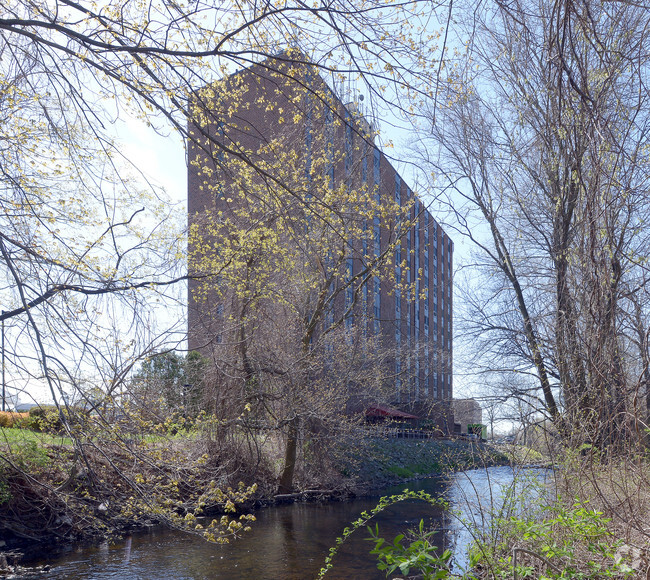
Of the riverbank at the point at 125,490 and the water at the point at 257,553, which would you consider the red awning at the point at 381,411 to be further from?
the water at the point at 257,553

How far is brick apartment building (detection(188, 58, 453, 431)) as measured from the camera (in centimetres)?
599

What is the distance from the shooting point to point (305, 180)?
12.3 m

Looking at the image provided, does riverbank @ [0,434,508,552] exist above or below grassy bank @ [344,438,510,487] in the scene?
above

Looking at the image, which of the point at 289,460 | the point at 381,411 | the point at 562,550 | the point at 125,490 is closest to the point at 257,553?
the point at 125,490

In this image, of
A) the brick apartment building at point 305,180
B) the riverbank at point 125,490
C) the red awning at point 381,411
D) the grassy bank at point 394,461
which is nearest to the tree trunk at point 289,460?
the riverbank at point 125,490

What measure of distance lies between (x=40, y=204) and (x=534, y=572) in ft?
20.0

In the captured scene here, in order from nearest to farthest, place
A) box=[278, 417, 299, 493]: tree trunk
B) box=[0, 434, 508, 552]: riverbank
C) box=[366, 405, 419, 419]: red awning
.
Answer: box=[0, 434, 508, 552]: riverbank
box=[278, 417, 299, 493]: tree trunk
box=[366, 405, 419, 419]: red awning

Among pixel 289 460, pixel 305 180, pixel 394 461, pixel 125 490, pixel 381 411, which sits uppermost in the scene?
pixel 305 180

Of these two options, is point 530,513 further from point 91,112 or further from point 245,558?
point 91,112

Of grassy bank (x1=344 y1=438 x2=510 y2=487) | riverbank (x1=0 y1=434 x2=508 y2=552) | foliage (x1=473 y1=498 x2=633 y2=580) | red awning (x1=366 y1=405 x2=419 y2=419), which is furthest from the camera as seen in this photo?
grassy bank (x1=344 y1=438 x2=510 y2=487)

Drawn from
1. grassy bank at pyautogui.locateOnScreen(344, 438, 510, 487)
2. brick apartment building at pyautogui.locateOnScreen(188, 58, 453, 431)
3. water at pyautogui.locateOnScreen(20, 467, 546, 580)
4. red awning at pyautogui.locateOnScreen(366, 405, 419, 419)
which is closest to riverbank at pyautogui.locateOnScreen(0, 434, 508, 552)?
water at pyautogui.locateOnScreen(20, 467, 546, 580)

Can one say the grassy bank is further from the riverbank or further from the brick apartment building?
the brick apartment building

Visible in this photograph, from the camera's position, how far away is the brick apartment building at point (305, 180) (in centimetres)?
599

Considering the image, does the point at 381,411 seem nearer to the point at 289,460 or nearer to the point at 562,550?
the point at 289,460
